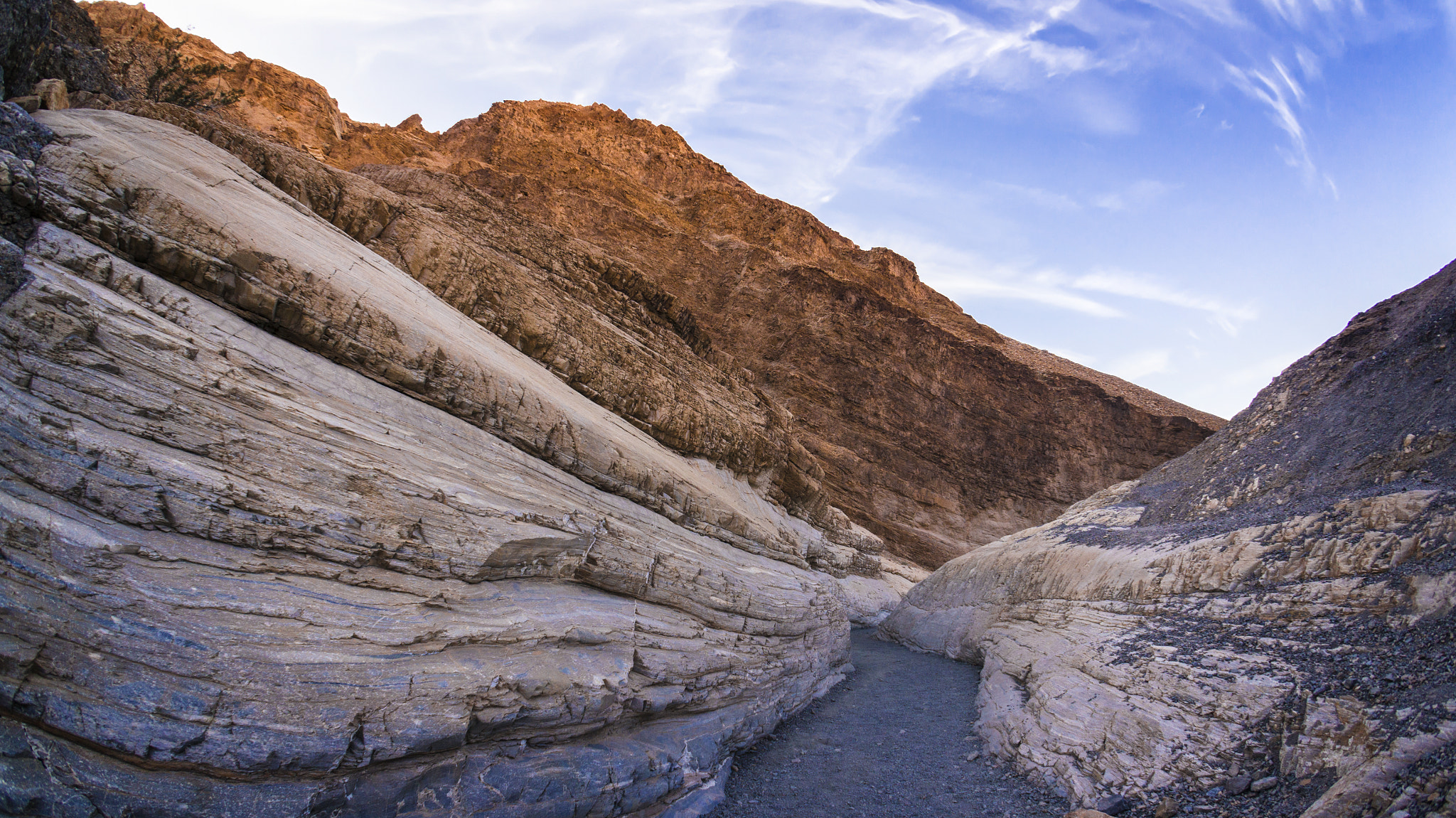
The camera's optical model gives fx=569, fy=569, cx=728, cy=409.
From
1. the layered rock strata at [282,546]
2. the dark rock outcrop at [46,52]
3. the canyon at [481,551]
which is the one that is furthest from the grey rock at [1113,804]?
the dark rock outcrop at [46,52]

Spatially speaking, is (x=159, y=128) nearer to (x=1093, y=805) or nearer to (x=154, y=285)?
(x=154, y=285)

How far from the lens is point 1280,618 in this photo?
7.96m

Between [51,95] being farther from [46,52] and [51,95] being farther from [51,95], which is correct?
[46,52]

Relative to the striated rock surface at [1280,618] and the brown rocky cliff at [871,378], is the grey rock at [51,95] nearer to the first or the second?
the striated rock surface at [1280,618]

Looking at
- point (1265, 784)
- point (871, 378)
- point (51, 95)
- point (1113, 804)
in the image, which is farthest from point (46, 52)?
point (871, 378)

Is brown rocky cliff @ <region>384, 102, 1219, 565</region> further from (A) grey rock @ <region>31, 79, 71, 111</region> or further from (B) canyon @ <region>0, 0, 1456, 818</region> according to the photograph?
(A) grey rock @ <region>31, 79, 71, 111</region>

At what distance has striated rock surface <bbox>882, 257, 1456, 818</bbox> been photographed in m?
5.77

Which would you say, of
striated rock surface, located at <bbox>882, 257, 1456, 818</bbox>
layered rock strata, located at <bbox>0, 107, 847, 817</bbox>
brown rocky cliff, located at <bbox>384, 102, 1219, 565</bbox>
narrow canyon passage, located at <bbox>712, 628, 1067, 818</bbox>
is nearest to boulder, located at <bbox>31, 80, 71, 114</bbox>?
layered rock strata, located at <bbox>0, 107, 847, 817</bbox>

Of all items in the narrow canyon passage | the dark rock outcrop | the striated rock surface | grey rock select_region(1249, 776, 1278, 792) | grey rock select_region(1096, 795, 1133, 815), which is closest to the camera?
the striated rock surface

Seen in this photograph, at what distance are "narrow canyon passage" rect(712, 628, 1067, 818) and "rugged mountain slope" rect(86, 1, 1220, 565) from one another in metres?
23.0

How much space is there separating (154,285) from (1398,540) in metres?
15.1

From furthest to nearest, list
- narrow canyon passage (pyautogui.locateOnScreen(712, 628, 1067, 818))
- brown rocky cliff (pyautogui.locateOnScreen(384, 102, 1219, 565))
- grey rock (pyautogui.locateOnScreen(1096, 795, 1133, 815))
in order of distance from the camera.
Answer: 1. brown rocky cliff (pyautogui.locateOnScreen(384, 102, 1219, 565))
2. narrow canyon passage (pyautogui.locateOnScreen(712, 628, 1067, 818))
3. grey rock (pyautogui.locateOnScreen(1096, 795, 1133, 815))

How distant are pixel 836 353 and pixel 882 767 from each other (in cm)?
3434

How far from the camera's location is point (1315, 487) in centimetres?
1108
